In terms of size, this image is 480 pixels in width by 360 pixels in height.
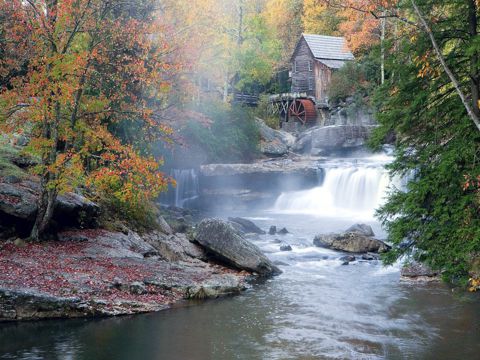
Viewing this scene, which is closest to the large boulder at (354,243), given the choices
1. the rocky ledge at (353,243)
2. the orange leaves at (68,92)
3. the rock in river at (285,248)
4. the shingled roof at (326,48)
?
the rocky ledge at (353,243)

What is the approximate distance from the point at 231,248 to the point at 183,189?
1463cm

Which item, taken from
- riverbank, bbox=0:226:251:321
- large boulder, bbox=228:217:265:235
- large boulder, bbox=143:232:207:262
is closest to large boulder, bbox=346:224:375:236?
large boulder, bbox=228:217:265:235

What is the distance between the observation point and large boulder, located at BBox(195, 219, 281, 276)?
A: 15688mm

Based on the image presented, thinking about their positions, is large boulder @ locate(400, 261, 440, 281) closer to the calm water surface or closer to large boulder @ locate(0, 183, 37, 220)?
the calm water surface

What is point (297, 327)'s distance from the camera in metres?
11.2

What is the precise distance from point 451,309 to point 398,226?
3.89m

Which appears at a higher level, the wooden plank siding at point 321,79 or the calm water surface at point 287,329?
the wooden plank siding at point 321,79

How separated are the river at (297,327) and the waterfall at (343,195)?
1170cm

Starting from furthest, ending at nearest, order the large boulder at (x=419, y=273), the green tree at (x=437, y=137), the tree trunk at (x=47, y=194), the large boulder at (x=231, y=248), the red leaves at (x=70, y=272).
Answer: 1. the large boulder at (x=231, y=248)
2. the large boulder at (x=419, y=273)
3. the tree trunk at (x=47, y=194)
4. the red leaves at (x=70, y=272)
5. the green tree at (x=437, y=137)

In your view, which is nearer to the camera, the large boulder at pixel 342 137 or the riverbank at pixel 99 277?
the riverbank at pixel 99 277

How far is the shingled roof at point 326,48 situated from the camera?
4738 centimetres

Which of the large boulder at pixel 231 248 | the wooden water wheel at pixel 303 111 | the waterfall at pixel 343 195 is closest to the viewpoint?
the large boulder at pixel 231 248

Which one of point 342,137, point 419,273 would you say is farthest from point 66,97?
point 342,137

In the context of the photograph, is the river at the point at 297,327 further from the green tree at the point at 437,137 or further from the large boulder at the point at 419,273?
the green tree at the point at 437,137
